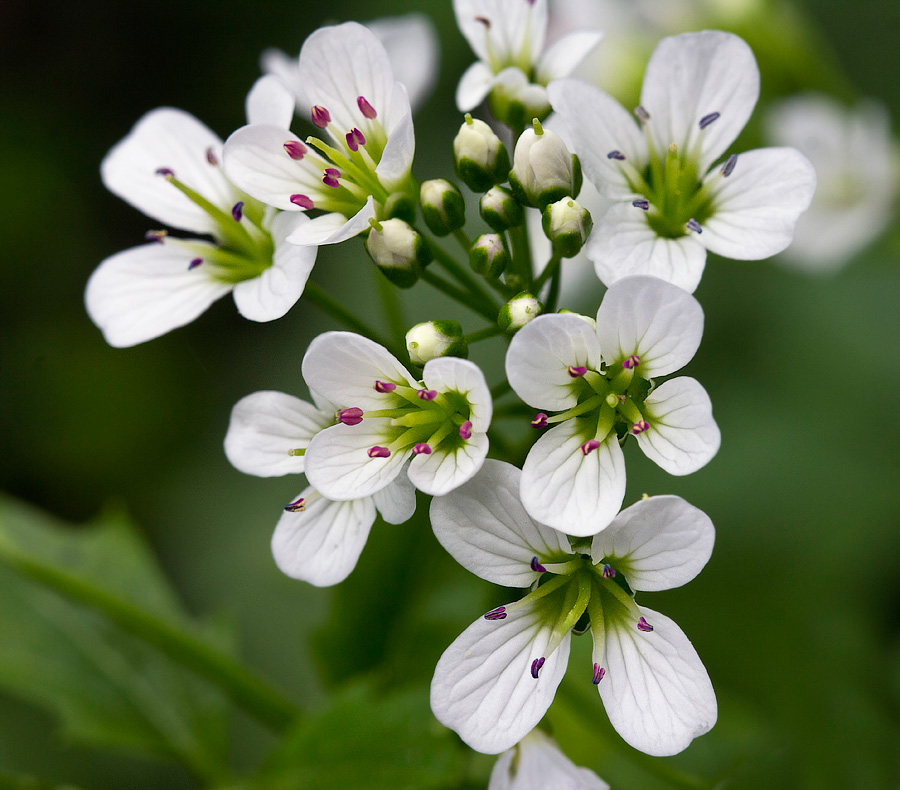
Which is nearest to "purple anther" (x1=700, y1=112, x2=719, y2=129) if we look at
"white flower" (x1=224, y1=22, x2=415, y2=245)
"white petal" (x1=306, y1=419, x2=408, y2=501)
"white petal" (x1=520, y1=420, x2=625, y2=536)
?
"white flower" (x1=224, y1=22, x2=415, y2=245)

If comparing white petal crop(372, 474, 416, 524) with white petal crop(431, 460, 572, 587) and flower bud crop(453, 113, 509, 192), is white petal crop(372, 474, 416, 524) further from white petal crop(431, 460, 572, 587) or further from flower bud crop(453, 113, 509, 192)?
flower bud crop(453, 113, 509, 192)

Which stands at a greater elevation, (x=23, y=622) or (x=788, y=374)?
(x=23, y=622)

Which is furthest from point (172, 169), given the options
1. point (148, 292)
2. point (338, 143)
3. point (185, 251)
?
point (338, 143)

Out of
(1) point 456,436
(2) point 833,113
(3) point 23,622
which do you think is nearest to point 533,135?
(1) point 456,436

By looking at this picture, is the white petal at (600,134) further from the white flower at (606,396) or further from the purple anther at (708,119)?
the white flower at (606,396)

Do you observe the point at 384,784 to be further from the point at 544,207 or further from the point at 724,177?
the point at 724,177

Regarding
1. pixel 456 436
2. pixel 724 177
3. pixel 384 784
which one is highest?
pixel 724 177

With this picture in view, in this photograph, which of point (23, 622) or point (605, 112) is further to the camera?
point (23, 622)
